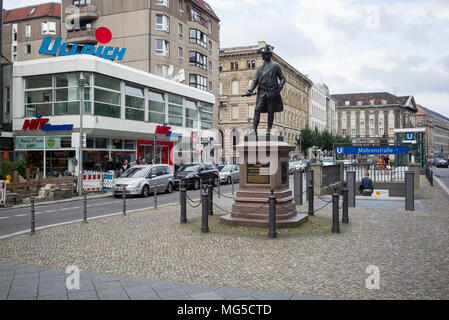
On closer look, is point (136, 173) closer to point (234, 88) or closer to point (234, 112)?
point (234, 112)

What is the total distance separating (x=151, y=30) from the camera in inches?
1566

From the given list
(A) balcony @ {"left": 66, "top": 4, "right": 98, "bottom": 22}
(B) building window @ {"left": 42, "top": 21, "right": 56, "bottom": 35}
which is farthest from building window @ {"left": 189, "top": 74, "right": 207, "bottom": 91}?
(B) building window @ {"left": 42, "top": 21, "right": 56, "bottom": 35}

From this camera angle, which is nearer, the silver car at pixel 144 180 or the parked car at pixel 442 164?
the silver car at pixel 144 180

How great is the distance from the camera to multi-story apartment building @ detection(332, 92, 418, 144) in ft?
385

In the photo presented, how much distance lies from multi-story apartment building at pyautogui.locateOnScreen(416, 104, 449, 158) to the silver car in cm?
12068

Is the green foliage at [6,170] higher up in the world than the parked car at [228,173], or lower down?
higher up

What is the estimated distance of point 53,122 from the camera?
26562 mm

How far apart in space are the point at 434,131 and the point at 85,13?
147519 millimetres

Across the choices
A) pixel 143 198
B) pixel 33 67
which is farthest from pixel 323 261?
pixel 33 67

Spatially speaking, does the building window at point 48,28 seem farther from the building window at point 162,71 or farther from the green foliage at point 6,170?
the green foliage at point 6,170

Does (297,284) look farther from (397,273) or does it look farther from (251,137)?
(251,137)

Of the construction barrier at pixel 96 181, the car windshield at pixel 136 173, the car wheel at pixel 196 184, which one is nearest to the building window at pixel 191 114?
the car wheel at pixel 196 184

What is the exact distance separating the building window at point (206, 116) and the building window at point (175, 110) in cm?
401

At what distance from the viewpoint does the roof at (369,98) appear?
120312mm
